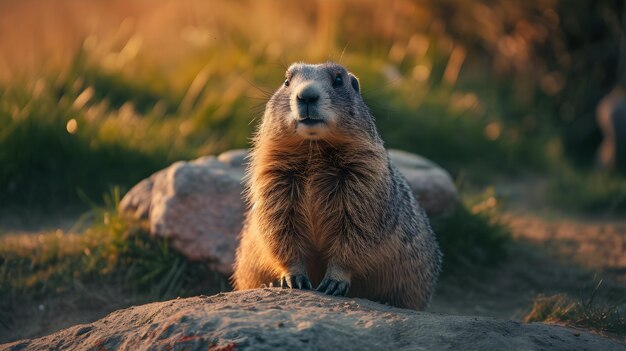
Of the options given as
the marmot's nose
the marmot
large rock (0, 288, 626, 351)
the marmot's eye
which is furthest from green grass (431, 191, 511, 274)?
the marmot's nose

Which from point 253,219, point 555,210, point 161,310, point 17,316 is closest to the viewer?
point 161,310

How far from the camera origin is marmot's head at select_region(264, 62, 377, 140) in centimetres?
439

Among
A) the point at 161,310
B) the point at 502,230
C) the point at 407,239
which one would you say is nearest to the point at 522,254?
the point at 502,230

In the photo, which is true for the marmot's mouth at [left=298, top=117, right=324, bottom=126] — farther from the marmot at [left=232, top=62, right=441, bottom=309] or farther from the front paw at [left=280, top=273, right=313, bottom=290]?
the front paw at [left=280, top=273, right=313, bottom=290]

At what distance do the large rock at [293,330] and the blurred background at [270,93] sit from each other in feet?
4.68

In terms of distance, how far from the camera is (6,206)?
7422 millimetres

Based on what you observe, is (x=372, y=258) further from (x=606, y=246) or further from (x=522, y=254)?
(x=606, y=246)

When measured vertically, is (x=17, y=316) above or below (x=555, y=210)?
below

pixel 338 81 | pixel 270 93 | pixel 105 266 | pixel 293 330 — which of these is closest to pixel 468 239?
pixel 270 93

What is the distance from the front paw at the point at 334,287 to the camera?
4.49m

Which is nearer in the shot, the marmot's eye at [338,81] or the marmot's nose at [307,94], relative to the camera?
the marmot's nose at [307,94]

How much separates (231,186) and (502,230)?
8.58ft

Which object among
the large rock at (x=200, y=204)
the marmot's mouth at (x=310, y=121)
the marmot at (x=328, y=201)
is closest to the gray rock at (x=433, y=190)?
the large rock at (x=200, y=204)

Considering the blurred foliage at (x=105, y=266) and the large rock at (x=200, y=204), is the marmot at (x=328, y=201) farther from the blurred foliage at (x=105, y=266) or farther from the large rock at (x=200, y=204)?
the blurred foliage at (x=105, y=266)
